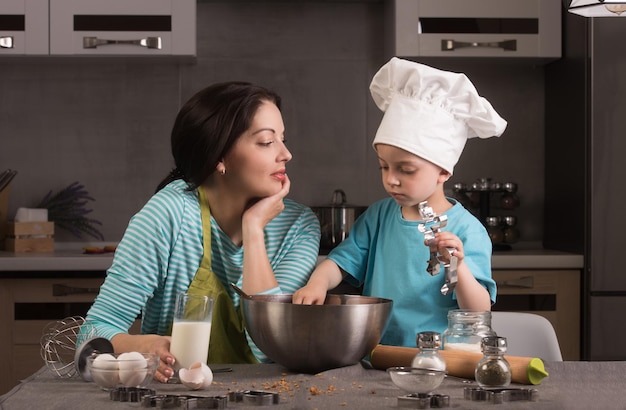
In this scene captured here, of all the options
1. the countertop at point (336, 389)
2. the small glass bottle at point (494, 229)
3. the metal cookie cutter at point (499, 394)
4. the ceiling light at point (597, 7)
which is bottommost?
the countertop at point (336, 389)

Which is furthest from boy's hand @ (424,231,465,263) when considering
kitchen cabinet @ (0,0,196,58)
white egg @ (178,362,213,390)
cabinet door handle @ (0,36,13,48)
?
cabinet door handle @ (0,36,13,48)

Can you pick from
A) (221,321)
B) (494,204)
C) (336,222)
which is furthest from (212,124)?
(494,204)

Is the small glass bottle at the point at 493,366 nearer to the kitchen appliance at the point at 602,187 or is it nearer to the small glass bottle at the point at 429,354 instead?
the small glass bottle at the point at 429,354

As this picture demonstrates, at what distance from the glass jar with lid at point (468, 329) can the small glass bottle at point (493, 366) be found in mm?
146

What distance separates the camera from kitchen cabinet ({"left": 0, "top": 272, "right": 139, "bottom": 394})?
298cm

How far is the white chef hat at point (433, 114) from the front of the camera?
5.49 feet

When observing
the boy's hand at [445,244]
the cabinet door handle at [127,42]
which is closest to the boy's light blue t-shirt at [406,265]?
the boy's hand at [445,244]

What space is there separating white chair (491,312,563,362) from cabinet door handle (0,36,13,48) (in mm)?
2200

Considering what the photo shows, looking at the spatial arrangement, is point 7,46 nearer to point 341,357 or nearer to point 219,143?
point 219,143

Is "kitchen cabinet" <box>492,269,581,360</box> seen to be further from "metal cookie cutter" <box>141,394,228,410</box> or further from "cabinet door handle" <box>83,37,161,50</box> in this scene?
"metal cookie cutter" <box>141,394,228,410</box>

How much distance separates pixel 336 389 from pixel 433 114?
0.64 metres

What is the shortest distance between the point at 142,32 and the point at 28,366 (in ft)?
4.25

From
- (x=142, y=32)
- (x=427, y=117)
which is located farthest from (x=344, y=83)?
(x=427, y=117)

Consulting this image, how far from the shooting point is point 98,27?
326 centimetres
